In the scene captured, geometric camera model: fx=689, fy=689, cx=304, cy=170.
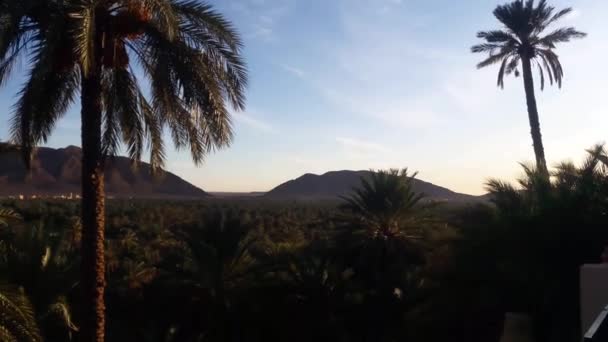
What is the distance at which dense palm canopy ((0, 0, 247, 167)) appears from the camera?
36.1 feet

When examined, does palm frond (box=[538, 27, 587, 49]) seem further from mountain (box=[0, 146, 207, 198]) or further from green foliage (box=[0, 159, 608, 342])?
mountain (box=[0, 146, 207, 198])

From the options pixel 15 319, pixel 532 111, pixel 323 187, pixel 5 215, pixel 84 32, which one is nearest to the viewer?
pixel 15 319

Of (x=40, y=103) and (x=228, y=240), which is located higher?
(x=40, y=103)

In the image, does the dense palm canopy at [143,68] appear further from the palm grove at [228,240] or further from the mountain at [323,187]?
the mountain at [323,187]

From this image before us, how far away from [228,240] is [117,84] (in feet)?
35.7

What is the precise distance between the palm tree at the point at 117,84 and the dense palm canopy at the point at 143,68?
2 cm

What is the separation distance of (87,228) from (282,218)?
134 feet

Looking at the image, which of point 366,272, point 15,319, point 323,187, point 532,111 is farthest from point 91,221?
point 323,187

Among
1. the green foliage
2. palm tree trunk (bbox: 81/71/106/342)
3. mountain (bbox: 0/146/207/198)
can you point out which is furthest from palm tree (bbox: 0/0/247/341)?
mountain (bbox: 0/146/207/198)

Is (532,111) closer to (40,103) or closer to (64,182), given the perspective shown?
(40,103)

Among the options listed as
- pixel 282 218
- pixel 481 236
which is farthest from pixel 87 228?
pixel 282 218

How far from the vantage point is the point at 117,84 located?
1222cm

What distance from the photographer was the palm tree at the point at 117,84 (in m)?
11.1

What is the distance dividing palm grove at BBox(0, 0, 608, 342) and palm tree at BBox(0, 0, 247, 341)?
29 mm
